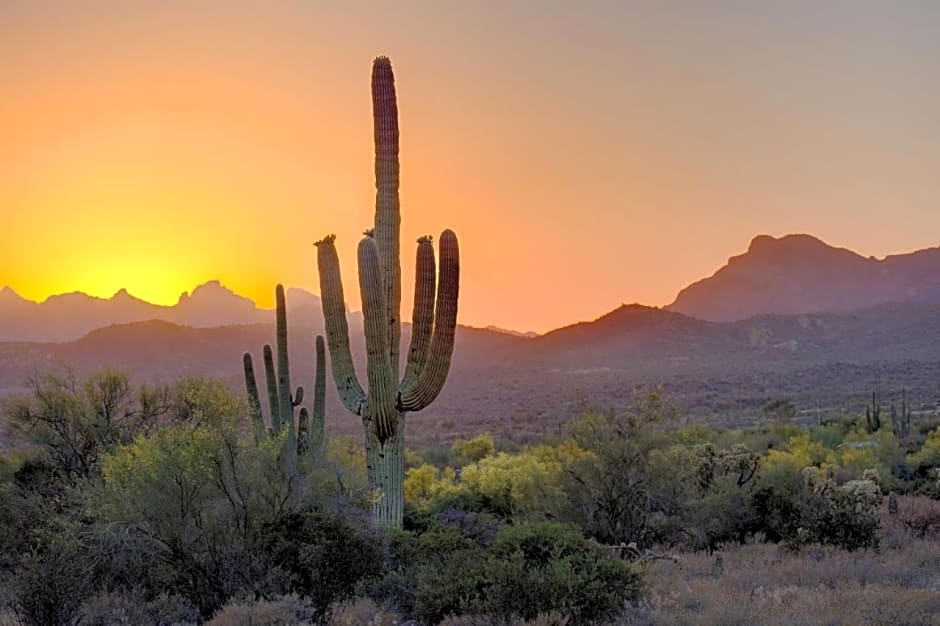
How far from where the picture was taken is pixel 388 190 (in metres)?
14.7

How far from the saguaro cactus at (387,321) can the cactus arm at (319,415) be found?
2.88 m

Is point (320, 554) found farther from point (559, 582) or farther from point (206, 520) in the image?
point (559, 582)

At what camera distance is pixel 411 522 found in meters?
15.7

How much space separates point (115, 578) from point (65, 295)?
5806 inches

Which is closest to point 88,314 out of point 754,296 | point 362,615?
point 754,296

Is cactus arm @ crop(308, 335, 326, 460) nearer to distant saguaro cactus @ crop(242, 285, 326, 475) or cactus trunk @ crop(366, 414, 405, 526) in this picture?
distant saguaro cactus @ crop(242, 285, 326, 475)

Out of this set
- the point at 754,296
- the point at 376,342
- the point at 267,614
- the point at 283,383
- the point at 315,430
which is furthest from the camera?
the point at 754,296

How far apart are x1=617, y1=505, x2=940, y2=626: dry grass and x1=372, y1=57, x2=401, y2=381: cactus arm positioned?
18.8ft

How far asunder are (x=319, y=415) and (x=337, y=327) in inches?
200

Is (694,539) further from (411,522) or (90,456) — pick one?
(90,456)

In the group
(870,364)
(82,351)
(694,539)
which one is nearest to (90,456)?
(694,539)

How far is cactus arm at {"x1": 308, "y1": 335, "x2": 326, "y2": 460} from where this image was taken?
1764 cm

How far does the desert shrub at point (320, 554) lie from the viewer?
384 inches

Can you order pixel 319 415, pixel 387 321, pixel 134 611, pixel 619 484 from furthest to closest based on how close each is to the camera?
pixel 319 415
pixel 619 484
pixel 387 321
pixel 134 611
